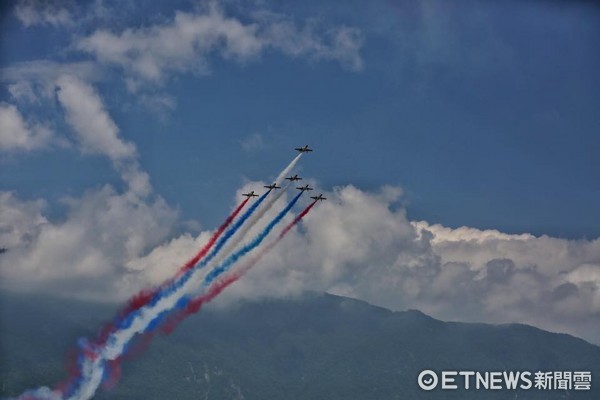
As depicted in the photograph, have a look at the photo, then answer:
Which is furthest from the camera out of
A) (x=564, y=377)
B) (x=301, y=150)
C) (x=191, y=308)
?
(x=564, y=377)

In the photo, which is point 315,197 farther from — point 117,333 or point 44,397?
point 44,397

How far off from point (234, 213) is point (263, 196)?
12.3ft

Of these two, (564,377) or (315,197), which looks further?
(564,377)

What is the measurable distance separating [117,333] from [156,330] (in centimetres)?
550

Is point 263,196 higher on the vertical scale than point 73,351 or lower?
higher

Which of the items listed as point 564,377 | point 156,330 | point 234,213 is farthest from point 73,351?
point 564,377

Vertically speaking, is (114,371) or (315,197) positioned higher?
(315,197)

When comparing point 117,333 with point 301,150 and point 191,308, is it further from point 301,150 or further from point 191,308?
point 301,150

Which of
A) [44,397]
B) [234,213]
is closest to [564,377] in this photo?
[234,213]

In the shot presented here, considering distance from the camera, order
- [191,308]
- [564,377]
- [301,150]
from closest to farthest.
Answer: [191,308], [301,150], [564,377]

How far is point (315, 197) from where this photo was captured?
331 ft

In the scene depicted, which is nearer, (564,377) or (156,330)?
(156,330)

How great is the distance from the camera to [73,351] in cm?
→ 10325

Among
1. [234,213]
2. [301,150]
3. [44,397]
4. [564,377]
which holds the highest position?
[301,150]
